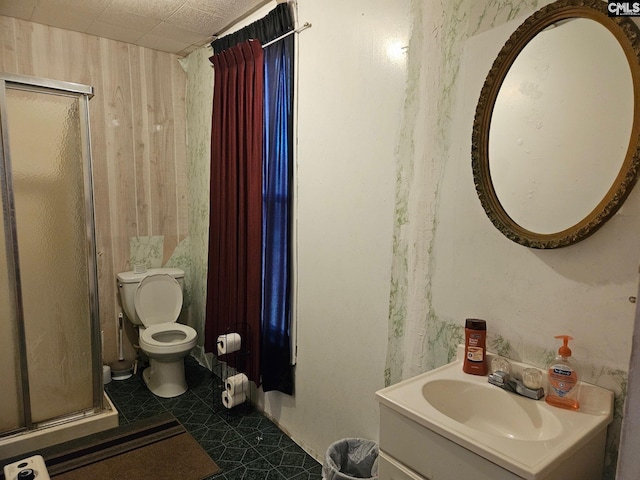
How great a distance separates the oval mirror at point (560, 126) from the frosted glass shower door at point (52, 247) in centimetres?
218

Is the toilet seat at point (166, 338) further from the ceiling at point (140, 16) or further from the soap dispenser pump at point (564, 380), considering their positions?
the soap dispenser pump at point (564, 380)

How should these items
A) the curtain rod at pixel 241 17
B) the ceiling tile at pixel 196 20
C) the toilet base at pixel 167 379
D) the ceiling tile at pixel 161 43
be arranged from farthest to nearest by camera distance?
the ceiling tile at pixel 161 43, the toilet base at pixel 167 379, the ceiling tile at pixel 196 20, the curtain rod at pixel 241 17

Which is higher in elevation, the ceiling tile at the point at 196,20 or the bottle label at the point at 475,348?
the ceiling tile at the point at 196,20

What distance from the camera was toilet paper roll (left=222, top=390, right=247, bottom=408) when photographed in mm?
2532

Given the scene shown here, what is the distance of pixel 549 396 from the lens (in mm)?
1203

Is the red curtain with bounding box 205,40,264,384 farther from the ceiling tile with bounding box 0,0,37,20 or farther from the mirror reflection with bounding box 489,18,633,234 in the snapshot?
the mirror reflection with bounding box 489,18,633,234

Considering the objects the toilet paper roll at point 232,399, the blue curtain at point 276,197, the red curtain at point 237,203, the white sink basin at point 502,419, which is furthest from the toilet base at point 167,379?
the white sink basin at point 502,419

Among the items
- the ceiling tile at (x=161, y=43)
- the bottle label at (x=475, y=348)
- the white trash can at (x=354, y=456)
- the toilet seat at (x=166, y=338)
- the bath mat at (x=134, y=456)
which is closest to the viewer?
the bottle label at (x=475, y=348)

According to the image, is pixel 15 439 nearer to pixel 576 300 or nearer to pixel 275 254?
pixel 275 254

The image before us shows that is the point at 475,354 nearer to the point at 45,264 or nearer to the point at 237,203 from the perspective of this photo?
the point at 237,203

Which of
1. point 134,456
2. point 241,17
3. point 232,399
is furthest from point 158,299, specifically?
point 241,17

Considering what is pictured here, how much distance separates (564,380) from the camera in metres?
1.16

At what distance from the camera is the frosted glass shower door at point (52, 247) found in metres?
2.17

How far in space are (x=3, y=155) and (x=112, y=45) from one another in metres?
1.45
